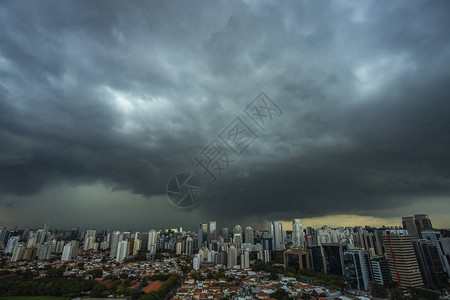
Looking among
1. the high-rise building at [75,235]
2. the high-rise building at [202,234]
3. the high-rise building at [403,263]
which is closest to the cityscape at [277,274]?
the high-rise building at [403,263]

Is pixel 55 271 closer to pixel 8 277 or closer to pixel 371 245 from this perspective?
pixel 8 277

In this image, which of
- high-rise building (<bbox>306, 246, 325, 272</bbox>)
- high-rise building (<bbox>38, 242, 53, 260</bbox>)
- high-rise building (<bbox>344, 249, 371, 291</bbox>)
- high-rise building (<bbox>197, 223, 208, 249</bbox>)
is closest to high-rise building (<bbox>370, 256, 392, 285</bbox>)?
high-rise building (<bbox>344, 249, 371, 291</bbox>)

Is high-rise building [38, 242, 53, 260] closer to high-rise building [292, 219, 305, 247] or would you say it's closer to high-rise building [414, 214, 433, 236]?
high-rise building [292, 219, 305, 247]

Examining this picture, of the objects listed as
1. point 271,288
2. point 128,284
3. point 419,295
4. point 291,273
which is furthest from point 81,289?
point 419,295

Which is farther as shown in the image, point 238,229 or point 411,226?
point 238,229

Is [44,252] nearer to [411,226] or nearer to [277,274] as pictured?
[277,274]

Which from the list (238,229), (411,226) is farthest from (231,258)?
(411,226)
